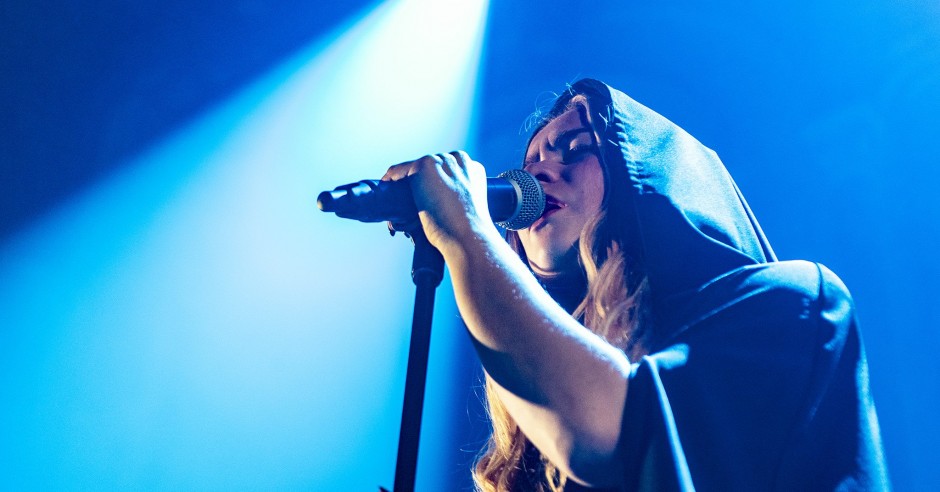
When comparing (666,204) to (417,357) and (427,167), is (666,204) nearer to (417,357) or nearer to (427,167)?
(427,167)

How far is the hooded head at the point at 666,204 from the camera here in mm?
1058

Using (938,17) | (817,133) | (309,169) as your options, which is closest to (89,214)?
(309,169)

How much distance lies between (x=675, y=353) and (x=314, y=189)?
1519 millimetres

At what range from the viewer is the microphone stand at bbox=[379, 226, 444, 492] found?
0.76 metres

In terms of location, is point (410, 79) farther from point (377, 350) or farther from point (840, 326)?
point (840, 326)

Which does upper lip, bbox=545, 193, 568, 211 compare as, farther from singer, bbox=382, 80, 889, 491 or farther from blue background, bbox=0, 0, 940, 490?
blue background, bbox=0, 0, 940, 490

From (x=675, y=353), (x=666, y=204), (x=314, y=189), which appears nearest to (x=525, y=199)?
(x=666, y=204)

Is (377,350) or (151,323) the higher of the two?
(151,323)

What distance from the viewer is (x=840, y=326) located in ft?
3.02

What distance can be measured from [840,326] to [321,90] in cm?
177

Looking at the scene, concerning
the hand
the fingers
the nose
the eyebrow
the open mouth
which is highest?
the eyebrow

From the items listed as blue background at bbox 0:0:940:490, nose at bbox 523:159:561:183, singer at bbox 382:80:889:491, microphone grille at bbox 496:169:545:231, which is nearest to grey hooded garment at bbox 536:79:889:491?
singer at bbox 382:80:889:491

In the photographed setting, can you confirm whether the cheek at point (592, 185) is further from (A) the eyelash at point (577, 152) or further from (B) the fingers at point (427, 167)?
(B) the fingers at point (427, 167)

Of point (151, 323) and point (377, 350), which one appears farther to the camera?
point (377, 350)
